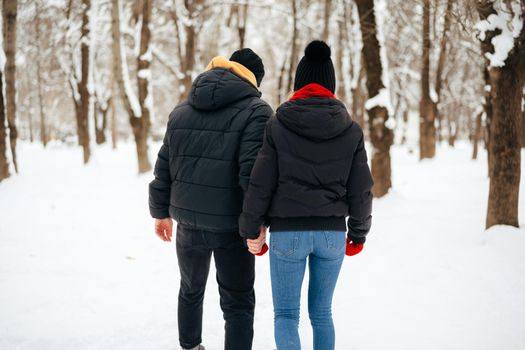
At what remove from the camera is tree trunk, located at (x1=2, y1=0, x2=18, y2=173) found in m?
9.64

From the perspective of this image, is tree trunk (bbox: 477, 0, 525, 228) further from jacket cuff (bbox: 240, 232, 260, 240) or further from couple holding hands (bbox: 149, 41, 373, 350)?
jacket cuff (bbox: 240, 232, 260, 240)

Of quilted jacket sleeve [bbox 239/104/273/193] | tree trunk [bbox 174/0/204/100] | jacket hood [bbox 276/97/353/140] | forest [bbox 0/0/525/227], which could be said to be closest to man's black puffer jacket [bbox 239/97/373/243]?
jacket hood [bbox 276/97/353/140]

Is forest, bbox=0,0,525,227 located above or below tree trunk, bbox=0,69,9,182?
above

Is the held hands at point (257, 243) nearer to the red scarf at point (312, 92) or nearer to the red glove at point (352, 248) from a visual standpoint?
the red glove at point (352, 248)

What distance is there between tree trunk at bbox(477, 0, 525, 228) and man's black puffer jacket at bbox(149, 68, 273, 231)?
3.86m

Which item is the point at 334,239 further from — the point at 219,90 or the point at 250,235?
the point at 219,90

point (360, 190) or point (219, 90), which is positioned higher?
point (219, 90)

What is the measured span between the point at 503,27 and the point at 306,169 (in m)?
4.19

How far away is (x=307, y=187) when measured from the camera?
2.20 metres

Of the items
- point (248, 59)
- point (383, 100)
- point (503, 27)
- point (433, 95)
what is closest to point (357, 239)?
point (248, 59)

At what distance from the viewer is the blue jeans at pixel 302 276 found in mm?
2225

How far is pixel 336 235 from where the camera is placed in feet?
7.39

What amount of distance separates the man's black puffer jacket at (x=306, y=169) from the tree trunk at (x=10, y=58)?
33.2 ft

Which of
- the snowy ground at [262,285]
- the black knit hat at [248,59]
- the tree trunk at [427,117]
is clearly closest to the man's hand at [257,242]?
the black knit hat at [248,59]
